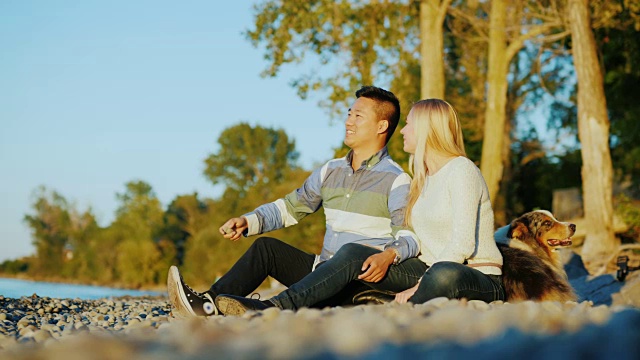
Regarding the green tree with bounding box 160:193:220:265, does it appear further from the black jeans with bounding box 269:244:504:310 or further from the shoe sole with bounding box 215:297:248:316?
the shoe sole with bounding box 215:297:248:316

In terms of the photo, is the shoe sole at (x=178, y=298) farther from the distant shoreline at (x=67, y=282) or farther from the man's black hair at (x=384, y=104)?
the distant shoreline at (x=67, y=282)

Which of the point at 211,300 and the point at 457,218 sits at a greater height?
the point at 457,218

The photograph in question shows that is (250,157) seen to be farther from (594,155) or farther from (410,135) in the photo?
(410,135)

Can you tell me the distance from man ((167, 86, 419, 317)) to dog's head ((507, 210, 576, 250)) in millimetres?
1099

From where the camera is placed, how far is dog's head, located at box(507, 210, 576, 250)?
6.11 m

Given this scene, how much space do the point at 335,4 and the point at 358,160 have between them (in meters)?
11.7

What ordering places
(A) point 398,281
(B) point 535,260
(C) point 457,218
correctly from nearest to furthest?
(C) point 457,218 → (A) point 398,281 → (B) point 535,260

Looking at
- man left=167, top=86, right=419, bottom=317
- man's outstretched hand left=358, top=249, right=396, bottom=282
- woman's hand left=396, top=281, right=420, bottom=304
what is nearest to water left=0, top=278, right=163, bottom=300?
man left=167, top=86, right=419, bottom=317

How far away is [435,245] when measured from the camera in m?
5.19

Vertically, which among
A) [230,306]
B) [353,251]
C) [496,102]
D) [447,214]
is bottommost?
[230,306]

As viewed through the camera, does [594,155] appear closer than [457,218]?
No

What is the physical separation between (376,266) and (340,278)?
25 cm

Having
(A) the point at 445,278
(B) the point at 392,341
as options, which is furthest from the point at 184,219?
(B) the point at 392,341

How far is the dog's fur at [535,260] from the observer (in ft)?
17.4
